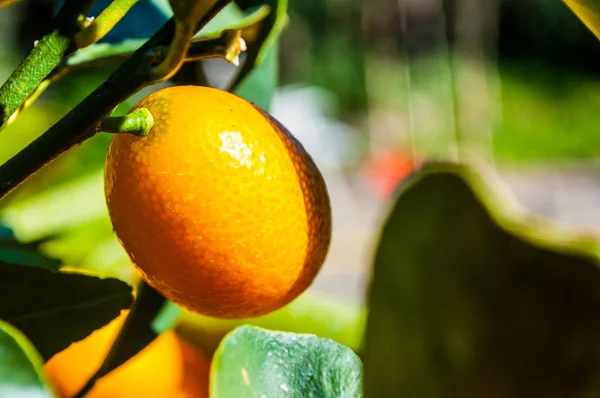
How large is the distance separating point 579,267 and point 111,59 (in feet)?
1.06

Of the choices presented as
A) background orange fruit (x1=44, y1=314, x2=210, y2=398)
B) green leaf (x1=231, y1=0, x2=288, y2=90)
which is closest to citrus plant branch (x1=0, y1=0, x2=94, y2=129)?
green leaf (x1=231, y1=0, x2=288, y2=90)

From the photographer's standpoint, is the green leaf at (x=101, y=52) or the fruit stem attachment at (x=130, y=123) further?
the green leaf at (x=101, y=52)

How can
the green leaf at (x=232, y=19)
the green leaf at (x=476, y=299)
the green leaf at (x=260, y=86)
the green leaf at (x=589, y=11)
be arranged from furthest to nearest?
the green leaf at (x=260, y=86), the green leaf at (x=232, y=19), the green leaf at (x=589, y=11), the green leaf at (x=476, y=299)

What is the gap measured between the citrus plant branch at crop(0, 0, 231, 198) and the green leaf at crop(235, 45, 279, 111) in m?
0.21

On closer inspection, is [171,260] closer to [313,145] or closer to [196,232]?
[196,232]

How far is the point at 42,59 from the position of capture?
1.07 ft

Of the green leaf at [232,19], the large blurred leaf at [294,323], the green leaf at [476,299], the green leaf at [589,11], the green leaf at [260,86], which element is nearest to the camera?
the green leaf at [476,299]

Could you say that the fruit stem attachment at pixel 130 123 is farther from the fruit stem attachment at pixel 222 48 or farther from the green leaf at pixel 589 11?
the green leaf at pixel 589 11

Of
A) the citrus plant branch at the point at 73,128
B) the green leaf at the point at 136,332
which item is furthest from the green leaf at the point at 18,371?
the green leaf at the point at 136,332

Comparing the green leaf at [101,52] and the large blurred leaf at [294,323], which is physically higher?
the green leaf at [101,52]

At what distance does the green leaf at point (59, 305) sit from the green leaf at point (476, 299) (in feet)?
0.57

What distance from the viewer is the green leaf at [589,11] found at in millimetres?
309

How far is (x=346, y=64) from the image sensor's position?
27.5ft

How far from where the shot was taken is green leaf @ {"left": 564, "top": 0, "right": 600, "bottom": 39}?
0.31 metres
